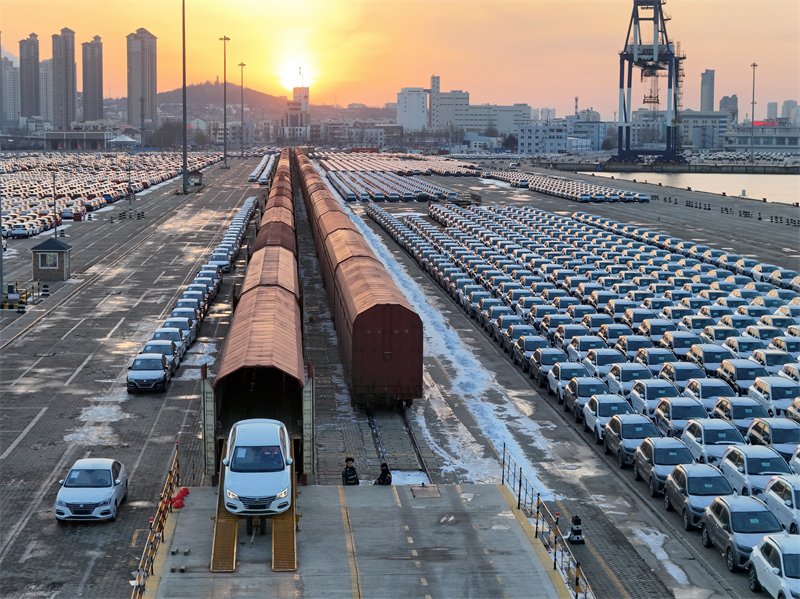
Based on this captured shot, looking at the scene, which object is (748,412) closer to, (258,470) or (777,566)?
(777,566)

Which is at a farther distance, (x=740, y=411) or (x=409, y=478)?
(x=740, y=411)

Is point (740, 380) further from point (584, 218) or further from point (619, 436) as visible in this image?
point (584, 218)

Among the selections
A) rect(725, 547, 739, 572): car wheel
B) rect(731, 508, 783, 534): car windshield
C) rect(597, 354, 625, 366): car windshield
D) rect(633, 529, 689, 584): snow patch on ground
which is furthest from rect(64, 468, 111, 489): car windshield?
rect(597, 354, 625, 366): car windshield

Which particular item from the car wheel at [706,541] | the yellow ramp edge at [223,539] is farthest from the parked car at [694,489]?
the yellow ramp edge at [223,539]

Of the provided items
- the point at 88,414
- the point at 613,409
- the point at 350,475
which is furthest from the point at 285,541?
the point at 88,414

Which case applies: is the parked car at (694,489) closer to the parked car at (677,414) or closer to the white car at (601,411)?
the parked car at (677,414)
